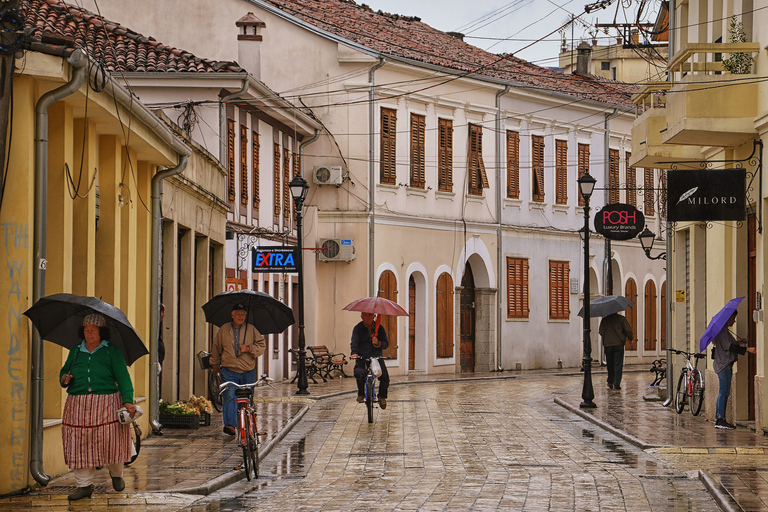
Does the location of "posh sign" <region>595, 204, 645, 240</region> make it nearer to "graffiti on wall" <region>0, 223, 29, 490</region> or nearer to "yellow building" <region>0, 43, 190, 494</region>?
"yellow building" <region>0, 43, 190, 494</region>

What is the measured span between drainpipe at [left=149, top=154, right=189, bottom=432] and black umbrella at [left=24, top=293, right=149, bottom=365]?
5739 millimetres

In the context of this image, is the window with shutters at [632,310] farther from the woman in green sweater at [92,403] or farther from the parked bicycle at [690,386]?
the woman in green sweater at [92,403]

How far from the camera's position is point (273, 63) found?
34.4 metres

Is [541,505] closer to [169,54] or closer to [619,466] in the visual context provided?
[619,466]

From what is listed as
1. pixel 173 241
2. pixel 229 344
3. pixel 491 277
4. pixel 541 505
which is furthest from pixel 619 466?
pixel 491 277

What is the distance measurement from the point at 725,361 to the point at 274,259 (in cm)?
1066

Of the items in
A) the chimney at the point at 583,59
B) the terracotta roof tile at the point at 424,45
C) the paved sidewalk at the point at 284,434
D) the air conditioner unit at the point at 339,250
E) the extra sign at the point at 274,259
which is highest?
the chimney at the point at 583,59

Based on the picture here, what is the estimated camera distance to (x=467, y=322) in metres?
38.8

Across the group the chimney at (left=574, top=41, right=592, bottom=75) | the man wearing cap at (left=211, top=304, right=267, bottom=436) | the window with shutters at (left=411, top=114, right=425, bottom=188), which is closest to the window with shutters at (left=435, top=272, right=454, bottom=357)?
the window with shutters at (left=411, top=114, right=425, bottom=188)

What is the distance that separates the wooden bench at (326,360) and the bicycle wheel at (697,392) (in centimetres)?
1233

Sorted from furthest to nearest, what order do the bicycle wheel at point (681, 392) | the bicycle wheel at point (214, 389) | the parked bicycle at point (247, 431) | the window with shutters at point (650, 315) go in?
the window with shutters at point (650, 315) < the bicycle wheel at point (681, 392) < the bicycle wheel at point (214, 389) < the parked bicycle at point (247, 431)

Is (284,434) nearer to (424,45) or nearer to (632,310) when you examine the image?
(424,45)

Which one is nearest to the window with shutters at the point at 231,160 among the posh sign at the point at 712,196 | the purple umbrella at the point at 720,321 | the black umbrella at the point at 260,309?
the posh sign at the point at 712,196

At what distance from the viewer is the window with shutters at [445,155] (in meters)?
37.2
